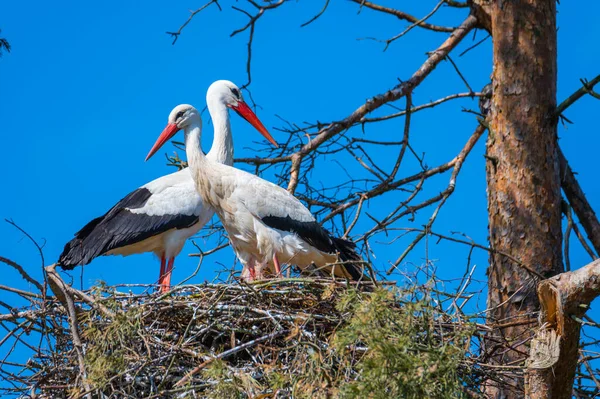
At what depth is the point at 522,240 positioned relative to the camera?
7.56m

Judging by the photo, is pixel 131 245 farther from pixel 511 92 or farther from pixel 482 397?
pixel 482 397

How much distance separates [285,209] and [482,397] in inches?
107

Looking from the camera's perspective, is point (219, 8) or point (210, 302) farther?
point (219, 8)

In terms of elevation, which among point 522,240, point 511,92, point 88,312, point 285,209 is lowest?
point 88,312

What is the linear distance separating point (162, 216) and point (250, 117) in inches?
49.4

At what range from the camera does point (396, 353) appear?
4.98 m

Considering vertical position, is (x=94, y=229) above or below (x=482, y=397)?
above

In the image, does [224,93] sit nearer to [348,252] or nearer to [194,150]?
[194,150]

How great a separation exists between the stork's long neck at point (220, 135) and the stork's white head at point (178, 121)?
0.49 ft

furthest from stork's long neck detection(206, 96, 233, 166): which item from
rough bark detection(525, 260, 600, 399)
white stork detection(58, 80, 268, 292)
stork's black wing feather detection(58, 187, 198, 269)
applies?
rough bark detection(525, 260, 600, 399)

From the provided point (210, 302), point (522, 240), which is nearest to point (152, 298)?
point (210, 302)

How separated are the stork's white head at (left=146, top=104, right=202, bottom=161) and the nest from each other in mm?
3286

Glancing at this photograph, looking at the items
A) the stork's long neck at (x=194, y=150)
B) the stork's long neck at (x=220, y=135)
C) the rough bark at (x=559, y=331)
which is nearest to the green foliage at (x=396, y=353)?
the rough bark at (x=559, y=331)

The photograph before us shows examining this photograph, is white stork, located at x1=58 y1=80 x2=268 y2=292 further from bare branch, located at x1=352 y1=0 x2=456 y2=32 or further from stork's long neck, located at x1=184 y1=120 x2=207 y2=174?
bare branch, located at x1=352 y1=0 x2=456 y2=32
